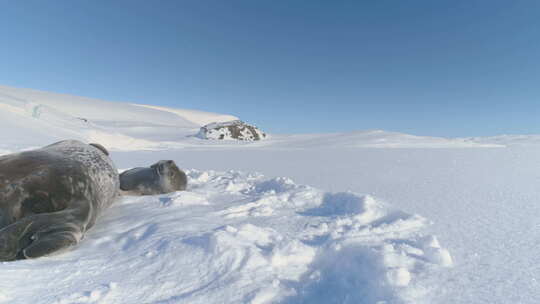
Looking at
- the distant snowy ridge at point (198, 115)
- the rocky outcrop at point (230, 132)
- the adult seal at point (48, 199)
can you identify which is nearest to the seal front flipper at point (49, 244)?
the adult seal at point (48, 199)

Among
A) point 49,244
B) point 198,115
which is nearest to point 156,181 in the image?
point 49,244

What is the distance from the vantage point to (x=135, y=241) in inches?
59.9

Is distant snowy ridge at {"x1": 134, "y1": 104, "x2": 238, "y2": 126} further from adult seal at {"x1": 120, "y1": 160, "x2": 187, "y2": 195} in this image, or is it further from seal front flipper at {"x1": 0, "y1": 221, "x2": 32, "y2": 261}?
seal front flipper at {"x1": 0, "y1": 221, "x2": 32, "y2": 261}

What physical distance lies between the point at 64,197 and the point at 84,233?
1.07 feet

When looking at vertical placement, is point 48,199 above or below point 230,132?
below

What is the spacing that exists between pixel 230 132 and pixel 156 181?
30.7ft

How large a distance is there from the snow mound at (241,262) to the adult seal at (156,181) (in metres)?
0.89

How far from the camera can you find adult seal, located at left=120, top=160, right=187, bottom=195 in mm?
2912

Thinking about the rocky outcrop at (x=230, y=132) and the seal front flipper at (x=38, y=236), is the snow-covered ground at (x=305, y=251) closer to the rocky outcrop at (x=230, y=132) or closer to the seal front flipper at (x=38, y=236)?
the seal front flipper at (x=38, y=236)

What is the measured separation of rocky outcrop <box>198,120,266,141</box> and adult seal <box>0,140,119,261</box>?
9529 mm

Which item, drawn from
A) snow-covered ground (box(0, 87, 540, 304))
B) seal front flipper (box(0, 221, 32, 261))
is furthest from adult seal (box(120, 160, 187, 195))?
seal front flipper (box(0, 221, 32, 261))

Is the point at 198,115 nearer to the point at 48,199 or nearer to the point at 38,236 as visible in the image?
the point at 48,199

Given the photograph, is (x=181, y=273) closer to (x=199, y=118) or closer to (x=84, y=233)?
(x=84, y=233)

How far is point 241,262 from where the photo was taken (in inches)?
49.3
